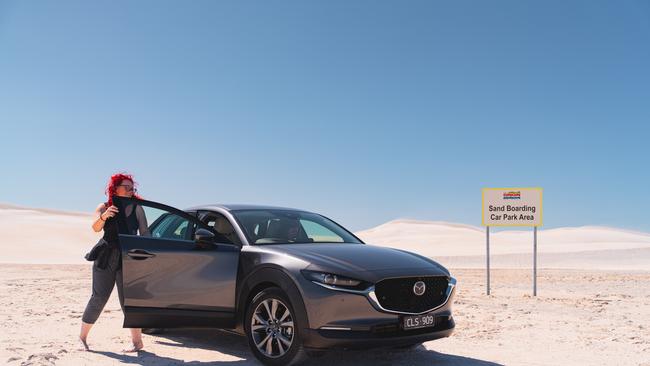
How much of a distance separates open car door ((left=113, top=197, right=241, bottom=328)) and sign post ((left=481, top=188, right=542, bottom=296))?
368 inches

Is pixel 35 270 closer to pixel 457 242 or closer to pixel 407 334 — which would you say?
pixel 407 334

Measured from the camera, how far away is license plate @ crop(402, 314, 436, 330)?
5.62 metres

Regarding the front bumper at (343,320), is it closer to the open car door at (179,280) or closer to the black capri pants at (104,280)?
the open car door at (179,280)

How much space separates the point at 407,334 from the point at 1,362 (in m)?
4.07

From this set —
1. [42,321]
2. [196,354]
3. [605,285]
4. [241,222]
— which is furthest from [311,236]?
[605,285]

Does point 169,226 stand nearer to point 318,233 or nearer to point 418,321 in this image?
point 318,233

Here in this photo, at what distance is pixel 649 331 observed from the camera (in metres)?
8.79

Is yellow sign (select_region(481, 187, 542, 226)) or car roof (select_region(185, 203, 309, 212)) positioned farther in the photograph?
yellow sign (select_region(481, 187, 542, 226))

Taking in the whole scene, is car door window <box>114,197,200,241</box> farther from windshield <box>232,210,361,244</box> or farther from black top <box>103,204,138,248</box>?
windshield <box>232,210,361,244</box>

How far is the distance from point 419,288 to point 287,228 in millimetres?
1781

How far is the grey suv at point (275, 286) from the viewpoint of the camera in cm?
546

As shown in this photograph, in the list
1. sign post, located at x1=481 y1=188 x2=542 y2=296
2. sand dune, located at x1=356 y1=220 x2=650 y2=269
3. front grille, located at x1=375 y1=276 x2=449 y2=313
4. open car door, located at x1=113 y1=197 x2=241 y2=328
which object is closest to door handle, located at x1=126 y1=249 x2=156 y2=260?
open car door, located at x1=113 y1=197 x2=241 y2=328

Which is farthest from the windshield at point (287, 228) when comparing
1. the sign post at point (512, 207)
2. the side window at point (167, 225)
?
the sign post at point (512, 207)

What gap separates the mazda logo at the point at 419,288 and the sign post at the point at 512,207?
8.84 metres
